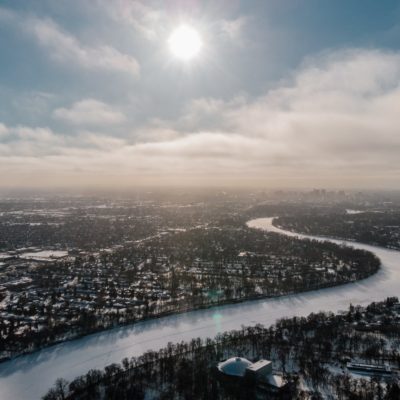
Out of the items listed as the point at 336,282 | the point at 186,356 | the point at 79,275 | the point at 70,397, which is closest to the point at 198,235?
the point at 79,275

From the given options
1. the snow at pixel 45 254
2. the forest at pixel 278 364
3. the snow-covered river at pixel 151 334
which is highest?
the forest at pixel 278 364

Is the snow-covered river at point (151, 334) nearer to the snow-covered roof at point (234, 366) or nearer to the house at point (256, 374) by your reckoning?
the snow-covered roof at point (234, 366)

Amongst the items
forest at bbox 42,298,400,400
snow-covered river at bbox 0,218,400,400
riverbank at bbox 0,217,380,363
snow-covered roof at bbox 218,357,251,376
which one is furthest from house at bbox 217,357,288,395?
riverbank at bbox 0,217,380,363

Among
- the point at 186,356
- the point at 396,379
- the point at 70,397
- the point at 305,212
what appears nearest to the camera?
the point at 70,397

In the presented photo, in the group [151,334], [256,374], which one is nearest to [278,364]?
[256,374]

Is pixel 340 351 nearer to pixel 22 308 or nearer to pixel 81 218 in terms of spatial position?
pixel 22 308

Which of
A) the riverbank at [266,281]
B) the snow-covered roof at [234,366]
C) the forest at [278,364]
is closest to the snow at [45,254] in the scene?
the riverbank at [266,281]
